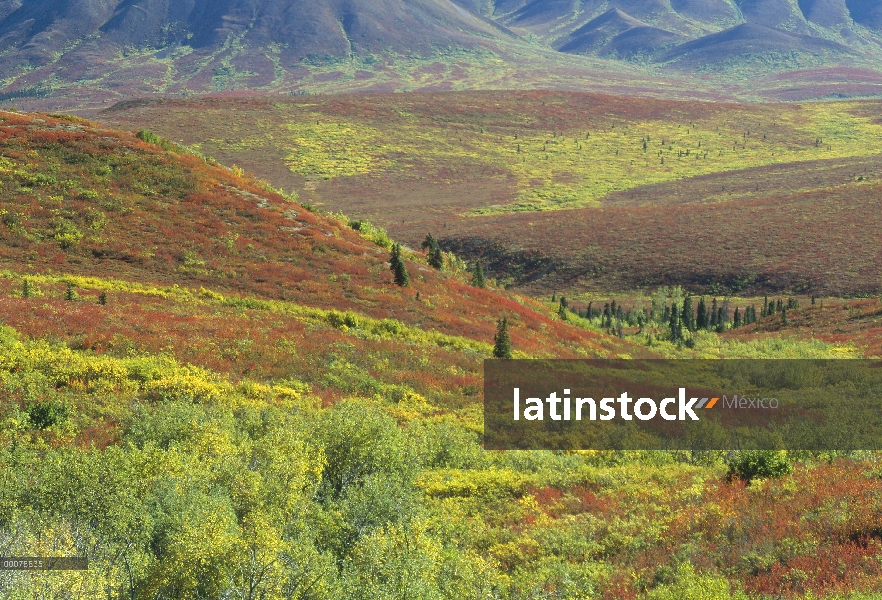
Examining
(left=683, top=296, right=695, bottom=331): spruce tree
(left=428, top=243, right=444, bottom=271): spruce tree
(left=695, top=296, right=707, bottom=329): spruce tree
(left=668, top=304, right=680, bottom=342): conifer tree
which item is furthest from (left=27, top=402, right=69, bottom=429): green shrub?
(left=695, top=296, right=707, bottom=329): spruce tree

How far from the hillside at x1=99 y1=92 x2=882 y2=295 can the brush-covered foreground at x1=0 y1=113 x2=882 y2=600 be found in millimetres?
60648

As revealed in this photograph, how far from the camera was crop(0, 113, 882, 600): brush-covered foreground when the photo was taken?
7770mm

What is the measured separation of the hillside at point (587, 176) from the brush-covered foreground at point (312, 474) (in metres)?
60.6

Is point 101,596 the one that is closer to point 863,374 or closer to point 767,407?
point 767,407

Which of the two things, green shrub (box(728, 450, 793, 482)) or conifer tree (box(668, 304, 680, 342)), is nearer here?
green shrub (box(728, 450, 793, 482))

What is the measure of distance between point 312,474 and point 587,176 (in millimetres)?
131924

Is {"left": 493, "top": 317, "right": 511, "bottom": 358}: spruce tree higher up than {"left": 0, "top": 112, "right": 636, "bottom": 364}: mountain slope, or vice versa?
{"left": 0, "top": 112, "right": 636, "bottom": 364}: mountain slope

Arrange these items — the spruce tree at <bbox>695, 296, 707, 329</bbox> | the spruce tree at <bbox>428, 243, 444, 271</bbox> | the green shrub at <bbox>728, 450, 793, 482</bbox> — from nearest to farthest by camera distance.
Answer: the green shrub at <bbox>728, 450, 793, 482</bbox>
the spruce tree at <bbox>428, 243, 444, 271</bbox>
the spruce tree at <bbox>695, 296, 707, 329</bbox>

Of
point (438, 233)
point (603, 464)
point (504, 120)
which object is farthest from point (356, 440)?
point (504, 120)

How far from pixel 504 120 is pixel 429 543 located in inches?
6597

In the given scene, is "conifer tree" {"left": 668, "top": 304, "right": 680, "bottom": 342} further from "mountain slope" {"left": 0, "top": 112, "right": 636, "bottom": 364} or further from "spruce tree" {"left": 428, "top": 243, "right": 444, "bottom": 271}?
"spruce tree" {"left": 428, "top": 243, "right": 444, "bottom": 271}

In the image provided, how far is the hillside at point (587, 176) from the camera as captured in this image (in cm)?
8325

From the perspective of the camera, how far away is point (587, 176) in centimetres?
13625

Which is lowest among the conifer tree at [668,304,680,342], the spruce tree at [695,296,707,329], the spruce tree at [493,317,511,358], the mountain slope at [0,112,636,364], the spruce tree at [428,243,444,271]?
the spruce tree at [695,296,707,329]
